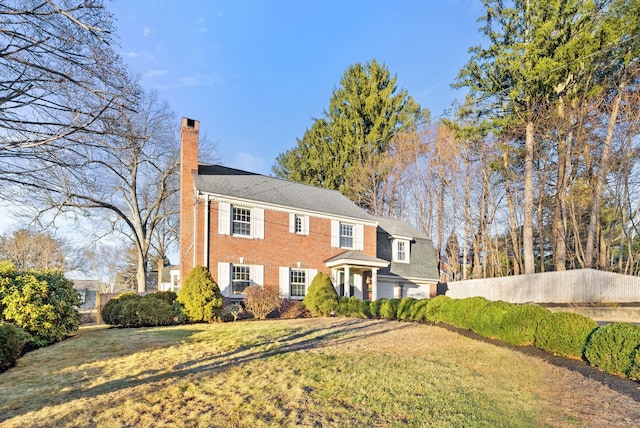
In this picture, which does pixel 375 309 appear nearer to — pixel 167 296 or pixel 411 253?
pixel 167 296

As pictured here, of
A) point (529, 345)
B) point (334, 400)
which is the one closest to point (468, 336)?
point (529, 345)

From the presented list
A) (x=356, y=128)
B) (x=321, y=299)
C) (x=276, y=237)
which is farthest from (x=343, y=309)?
(x=356, y=128)

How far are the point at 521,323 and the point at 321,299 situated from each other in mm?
8191

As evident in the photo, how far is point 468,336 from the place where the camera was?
31.4 ft

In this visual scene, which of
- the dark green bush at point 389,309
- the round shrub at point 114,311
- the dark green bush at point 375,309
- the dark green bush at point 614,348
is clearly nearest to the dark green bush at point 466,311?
the dark green bush at point 389,309

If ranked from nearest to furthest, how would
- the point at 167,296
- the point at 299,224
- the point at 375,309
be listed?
the point at 375,309
the point at 167,296
the point at 299,224

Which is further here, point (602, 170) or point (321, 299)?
point (602, 170)

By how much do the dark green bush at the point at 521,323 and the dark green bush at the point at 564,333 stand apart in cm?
15

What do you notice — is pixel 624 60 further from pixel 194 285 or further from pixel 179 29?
pixel 194 285

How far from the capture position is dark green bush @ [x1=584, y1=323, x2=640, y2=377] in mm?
5996

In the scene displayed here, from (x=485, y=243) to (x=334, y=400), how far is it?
2286 centimetres

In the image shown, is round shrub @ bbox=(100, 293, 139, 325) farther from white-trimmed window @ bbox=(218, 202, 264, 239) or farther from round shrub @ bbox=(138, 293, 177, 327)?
white-trimmed window @ bbox=(218, 202, 264, 239)

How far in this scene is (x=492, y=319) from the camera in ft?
29.9

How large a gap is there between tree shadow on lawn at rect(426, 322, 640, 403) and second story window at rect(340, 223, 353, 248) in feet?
33.6
